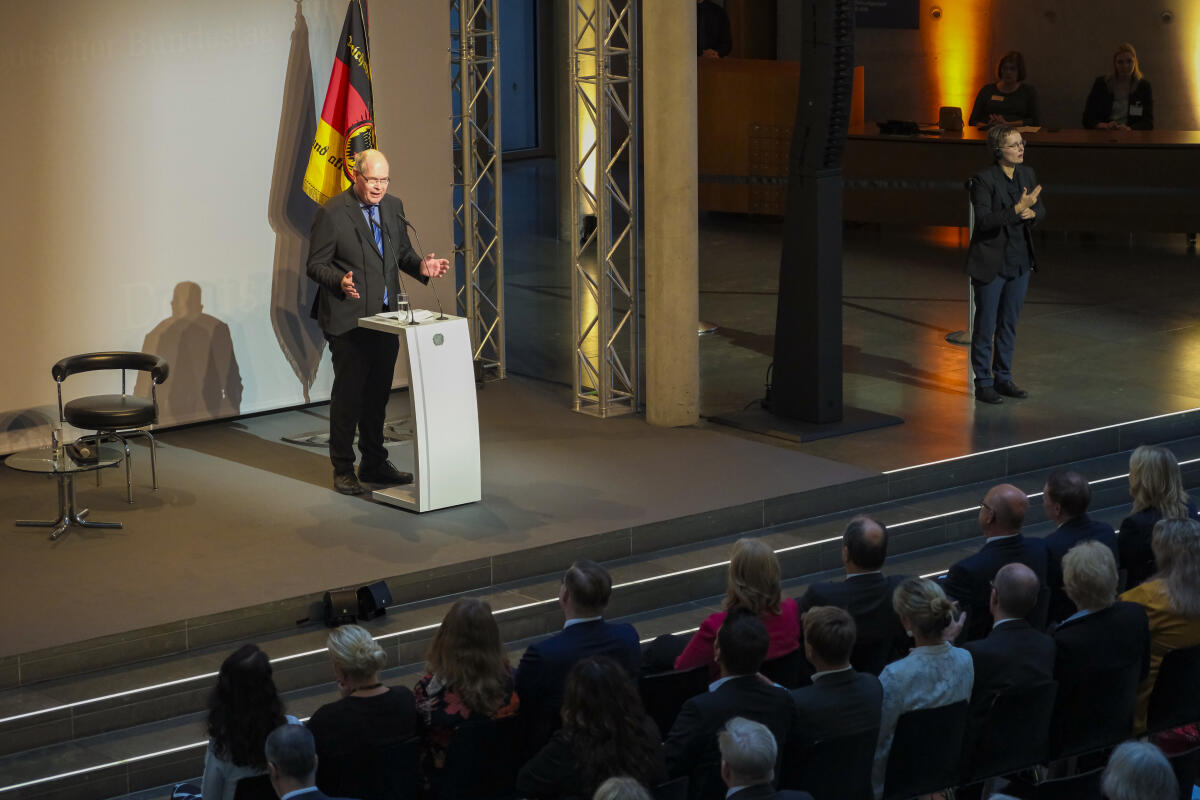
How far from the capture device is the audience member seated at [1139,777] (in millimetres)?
3873

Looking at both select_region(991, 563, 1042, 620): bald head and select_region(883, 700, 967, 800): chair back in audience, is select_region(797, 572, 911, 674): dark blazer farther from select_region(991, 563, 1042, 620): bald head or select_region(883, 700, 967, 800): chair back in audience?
select_region(883, 700, 967, 800): chair back in audience

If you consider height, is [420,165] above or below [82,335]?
above

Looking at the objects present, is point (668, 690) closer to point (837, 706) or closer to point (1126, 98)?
point (837, 706)

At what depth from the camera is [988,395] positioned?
31.4ft

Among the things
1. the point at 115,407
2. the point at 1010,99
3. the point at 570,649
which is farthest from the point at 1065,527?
the point at 1010,99

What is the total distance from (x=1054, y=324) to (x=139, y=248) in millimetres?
6283

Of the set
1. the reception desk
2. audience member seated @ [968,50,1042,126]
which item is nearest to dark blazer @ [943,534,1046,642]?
the reception desk

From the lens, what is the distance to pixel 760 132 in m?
15.5

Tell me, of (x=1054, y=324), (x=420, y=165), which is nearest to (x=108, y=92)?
(x=420, y=165)

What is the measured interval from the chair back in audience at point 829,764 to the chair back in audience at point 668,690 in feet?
1.53

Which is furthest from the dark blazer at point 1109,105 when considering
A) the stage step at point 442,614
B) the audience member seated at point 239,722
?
the audience member seated at point 239,722

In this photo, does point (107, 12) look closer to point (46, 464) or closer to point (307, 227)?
point (307, 227)

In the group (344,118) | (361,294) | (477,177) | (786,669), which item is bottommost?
(786,669)

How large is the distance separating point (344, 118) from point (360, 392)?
1.79 meters
